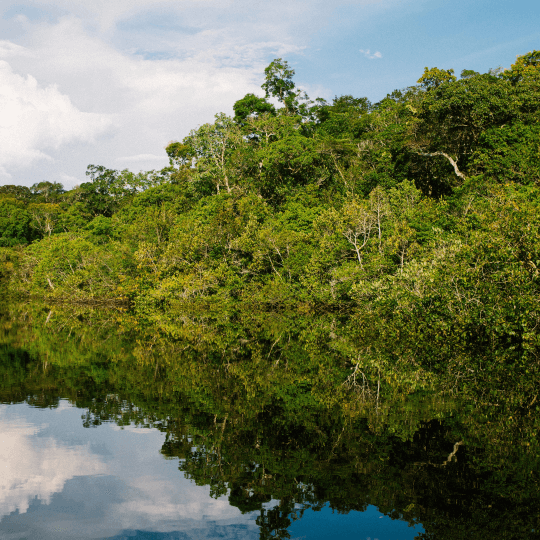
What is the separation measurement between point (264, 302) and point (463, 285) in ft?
75.2

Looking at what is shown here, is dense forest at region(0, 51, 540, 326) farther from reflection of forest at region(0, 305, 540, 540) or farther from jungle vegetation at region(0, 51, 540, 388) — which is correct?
reflection of forest at region(0, 305, 540, 540)

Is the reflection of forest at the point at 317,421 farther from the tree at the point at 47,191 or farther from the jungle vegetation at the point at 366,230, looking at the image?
the tree at the point at 47,191

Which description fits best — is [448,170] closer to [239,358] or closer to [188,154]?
[239,358]

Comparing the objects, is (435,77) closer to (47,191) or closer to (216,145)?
(216,145)

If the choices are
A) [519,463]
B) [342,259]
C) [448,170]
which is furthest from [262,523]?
[448,170]

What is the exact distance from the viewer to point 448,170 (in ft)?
130

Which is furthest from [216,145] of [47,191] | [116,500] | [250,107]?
[47,191]

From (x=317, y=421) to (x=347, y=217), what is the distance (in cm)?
2497

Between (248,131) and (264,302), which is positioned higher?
(248,131)

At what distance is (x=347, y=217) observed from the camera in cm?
3403

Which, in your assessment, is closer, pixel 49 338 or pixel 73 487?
pixel 73 487

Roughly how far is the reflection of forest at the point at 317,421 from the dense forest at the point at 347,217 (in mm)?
3563

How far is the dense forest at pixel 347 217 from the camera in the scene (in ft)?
59.3

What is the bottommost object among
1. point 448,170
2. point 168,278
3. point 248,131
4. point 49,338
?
point 49,338
